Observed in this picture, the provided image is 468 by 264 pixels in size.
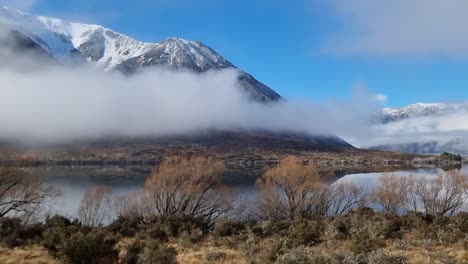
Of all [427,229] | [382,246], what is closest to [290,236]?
[382,246]

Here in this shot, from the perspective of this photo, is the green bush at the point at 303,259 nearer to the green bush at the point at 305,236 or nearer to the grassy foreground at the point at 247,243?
the grassy foreground at the point at 247,243

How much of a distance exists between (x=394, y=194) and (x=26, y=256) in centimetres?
4749

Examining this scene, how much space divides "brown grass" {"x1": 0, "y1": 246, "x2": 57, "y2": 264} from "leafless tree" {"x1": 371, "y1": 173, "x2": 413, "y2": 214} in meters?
44.6

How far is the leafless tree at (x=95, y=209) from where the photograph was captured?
49.2 metres

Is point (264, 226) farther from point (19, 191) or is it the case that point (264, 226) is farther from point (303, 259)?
point (19, 191)

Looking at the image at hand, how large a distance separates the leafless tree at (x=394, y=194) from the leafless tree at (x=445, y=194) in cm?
144

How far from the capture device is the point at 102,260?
17.2 m

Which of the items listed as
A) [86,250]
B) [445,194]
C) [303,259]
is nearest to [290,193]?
[445,194]

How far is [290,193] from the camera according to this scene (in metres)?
57.4

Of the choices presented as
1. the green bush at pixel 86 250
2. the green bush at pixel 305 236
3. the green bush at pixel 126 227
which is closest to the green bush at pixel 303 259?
the green bush at pixel 305 236

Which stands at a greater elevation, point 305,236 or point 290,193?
point 305,236

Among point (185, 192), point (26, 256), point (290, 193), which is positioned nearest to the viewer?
point (26, 256)

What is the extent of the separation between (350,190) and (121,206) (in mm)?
30099

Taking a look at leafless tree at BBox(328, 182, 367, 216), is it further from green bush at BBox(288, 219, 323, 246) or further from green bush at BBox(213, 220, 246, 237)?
green bush at BBox(288, 219, 323, 246)
